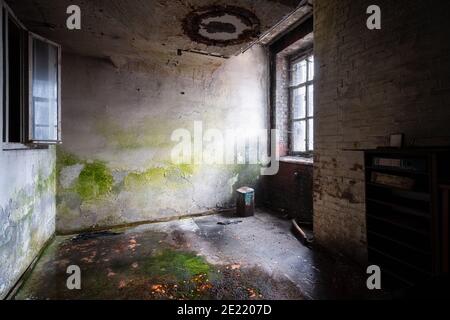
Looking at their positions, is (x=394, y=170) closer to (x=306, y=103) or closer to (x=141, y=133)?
(x=306, y=103)

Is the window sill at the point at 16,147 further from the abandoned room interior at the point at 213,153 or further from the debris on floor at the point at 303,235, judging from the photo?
the debris on floor at the point at 303,235

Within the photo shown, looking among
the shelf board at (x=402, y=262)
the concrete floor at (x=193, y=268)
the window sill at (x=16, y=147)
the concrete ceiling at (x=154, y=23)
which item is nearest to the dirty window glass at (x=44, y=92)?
the window sill at (x=16, y=147)

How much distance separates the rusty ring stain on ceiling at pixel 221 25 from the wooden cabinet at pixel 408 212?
6.88 feet

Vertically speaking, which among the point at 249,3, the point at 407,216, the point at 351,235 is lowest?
the point at 351,235

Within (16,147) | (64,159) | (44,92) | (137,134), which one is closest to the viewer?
(16,147)

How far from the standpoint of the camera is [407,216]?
8.04 ft

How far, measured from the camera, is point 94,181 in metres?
4.32

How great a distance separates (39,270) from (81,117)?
2.43 metres

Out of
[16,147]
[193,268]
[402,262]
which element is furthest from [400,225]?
[16,147]

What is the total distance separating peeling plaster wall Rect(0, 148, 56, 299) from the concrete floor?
0.23m

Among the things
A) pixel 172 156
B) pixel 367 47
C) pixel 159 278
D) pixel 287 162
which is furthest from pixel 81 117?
pixel 367 47

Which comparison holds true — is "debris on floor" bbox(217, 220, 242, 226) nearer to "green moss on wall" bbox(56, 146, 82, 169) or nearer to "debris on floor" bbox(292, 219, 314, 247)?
"debris on floor" bbox(292, 219, 314, 247)

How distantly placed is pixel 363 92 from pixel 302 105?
2675 mm
